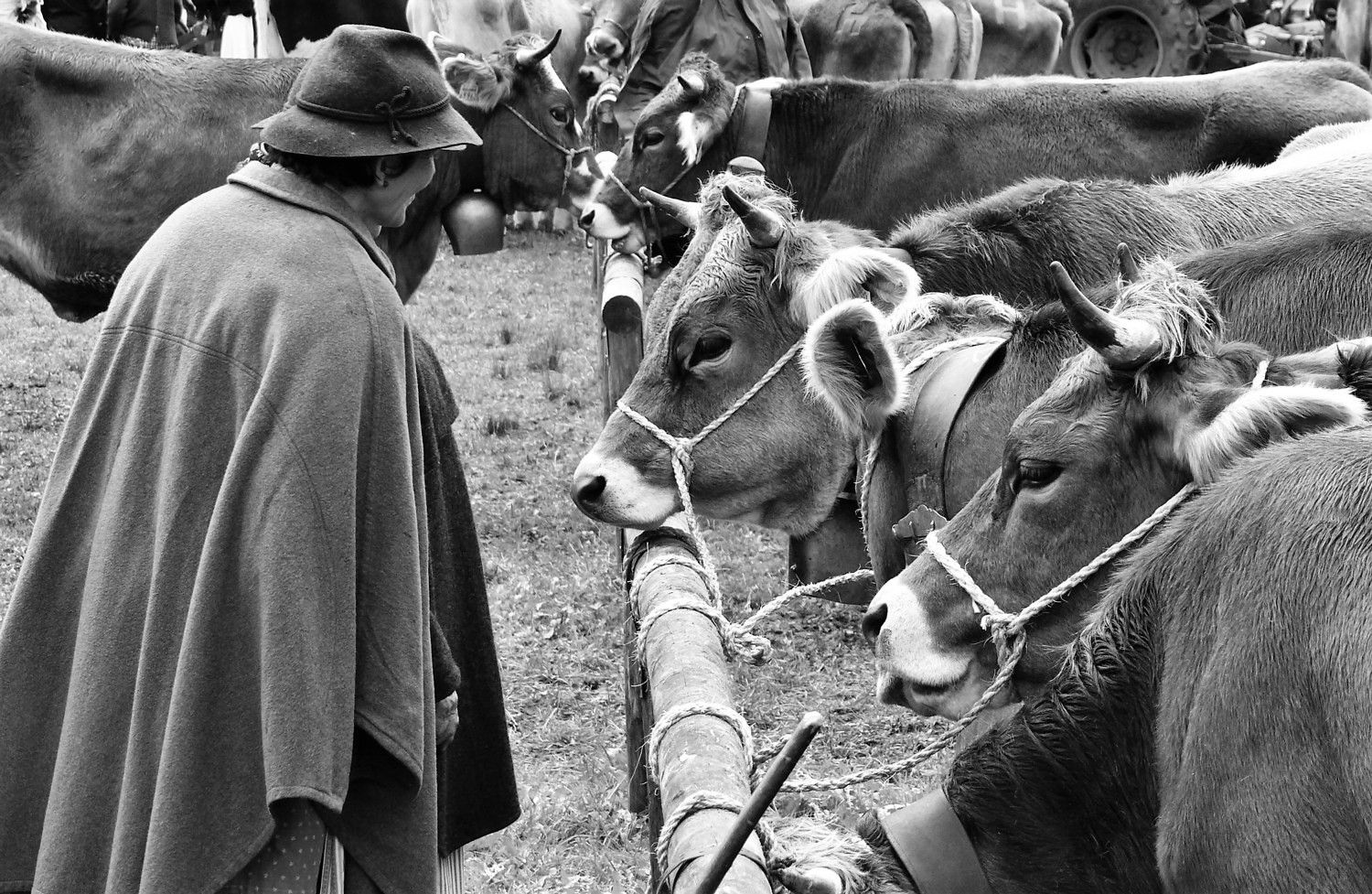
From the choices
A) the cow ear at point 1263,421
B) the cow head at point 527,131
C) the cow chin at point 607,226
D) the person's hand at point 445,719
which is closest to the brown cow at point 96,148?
the cow head at point 527,131

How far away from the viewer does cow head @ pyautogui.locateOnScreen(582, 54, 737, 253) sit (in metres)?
6.61

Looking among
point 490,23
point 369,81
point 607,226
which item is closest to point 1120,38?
point 490,23

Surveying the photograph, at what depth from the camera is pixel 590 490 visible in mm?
4070

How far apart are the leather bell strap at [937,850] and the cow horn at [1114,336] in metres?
0.85

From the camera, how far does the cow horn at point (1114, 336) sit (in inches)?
101

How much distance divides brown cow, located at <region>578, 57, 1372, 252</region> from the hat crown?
12.4 ft

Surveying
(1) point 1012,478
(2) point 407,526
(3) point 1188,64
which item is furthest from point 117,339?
(3) point 1188,64

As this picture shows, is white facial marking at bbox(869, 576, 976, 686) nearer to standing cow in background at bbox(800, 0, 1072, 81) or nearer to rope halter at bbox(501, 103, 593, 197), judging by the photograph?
rope halter at bbox(501, 103, 593, 197)

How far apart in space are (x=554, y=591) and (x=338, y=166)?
3.83 meters

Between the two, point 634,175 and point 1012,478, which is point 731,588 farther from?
point 1012,478

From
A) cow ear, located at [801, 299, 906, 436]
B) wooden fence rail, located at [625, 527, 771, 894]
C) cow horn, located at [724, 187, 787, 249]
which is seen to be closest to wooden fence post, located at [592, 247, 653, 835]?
wooden fence rail, located at [625, 527, 771, 894]

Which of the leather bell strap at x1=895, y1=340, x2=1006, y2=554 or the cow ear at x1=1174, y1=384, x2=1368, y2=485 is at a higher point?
the cow ear at x1=1174, y1=384, x2=1368, y2=485

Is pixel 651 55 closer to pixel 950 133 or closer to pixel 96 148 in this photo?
pixel 950 133

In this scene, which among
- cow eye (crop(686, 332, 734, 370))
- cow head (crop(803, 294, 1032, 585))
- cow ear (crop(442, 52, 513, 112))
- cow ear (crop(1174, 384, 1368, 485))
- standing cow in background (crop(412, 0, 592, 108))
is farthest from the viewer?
standing cow in background (crop(412, 0, 592, 108))
